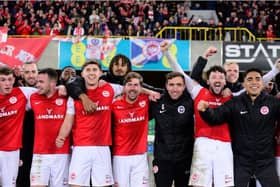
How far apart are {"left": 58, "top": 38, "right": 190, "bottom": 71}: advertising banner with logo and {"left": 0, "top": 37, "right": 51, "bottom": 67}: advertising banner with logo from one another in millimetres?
728

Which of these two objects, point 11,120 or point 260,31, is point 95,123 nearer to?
point 11,120

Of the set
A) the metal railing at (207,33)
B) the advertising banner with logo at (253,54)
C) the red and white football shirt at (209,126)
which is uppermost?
the metal railing at (207,33)

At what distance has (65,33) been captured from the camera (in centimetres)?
1825

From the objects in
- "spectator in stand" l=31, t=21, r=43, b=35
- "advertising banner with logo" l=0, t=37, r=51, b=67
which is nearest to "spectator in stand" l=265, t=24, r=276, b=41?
"advertising banner with logo" l=0, t=37, r=51, b=67

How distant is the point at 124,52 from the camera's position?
16.5m

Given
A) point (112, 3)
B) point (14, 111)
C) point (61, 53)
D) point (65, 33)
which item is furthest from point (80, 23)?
point (14, 111)

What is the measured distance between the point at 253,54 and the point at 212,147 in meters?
11.2

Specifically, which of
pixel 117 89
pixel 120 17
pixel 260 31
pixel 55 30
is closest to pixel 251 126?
pixel 117 89

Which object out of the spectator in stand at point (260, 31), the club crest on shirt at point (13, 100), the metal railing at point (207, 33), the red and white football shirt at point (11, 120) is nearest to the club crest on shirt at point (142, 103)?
the red and white football shirt at point (11, 120)

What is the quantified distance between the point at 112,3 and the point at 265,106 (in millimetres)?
16483

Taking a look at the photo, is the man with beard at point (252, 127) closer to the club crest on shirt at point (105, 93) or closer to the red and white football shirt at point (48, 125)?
the club crest on shirt at point (105, 93)

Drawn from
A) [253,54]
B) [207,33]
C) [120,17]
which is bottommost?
[253,54]

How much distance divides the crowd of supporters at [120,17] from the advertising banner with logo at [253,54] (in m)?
2.18

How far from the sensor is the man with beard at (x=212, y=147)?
240 inches
